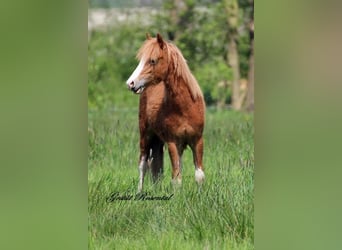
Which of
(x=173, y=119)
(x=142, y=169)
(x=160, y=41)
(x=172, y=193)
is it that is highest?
(x=160, y=41)

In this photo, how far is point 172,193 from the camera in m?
3.20

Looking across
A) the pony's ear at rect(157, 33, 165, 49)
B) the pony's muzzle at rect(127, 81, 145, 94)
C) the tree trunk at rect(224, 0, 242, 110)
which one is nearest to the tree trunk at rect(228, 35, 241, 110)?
the tree trunk at rect(224, 0, 242, 110)

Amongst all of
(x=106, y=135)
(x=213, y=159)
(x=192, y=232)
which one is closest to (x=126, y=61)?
(x=106, y=135)

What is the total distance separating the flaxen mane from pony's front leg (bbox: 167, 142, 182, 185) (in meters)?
0.26

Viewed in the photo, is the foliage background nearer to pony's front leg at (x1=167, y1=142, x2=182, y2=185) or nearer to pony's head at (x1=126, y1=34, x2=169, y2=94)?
pony's head at (x1=126, y1=34, x2=169, y2=94)

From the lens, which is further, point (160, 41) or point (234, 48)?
point (234, 48)

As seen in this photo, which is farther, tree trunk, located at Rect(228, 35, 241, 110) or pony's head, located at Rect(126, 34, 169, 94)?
tree trunk, located at Rect(228, 35, 241, 110)

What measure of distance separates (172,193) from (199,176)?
158 mm

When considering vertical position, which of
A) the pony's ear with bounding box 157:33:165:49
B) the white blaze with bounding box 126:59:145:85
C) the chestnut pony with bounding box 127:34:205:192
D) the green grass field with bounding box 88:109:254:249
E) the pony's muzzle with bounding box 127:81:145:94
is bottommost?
the green grass field with bounding box 88:109:254:249

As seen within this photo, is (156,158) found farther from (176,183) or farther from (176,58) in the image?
(176,58)

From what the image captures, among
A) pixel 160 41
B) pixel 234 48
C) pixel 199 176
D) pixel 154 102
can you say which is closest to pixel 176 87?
pixel 154 102

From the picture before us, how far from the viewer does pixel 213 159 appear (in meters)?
3.26

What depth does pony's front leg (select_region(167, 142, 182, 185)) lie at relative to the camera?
321 cm
